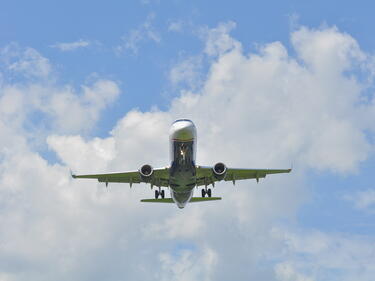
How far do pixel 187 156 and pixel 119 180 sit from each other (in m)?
10.8

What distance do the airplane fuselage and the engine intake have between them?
161cm

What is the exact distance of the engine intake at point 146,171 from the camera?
50.2 meters

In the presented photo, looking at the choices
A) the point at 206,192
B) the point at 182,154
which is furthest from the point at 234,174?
the point at 182,154

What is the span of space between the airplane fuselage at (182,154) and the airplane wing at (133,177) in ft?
4.50

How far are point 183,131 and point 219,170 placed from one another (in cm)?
590

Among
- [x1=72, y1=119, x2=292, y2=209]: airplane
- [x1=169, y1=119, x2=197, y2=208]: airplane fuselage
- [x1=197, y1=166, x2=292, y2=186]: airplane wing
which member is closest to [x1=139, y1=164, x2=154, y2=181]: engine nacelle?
[x1=72, y1=119, x2=292, y2=209]: airplane

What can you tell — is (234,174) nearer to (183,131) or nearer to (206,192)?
(206,192)

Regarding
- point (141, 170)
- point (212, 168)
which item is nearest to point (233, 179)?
point (212, 168)

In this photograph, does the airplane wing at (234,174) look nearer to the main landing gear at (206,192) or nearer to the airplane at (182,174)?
the airplane at (182,174)

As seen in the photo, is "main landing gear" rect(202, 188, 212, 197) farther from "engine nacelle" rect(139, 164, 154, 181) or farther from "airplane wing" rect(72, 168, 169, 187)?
"engine nacelle" rect(139, 164, 154, 181)

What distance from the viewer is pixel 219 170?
50.8m

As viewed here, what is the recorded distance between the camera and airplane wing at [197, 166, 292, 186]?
5282 centimetres

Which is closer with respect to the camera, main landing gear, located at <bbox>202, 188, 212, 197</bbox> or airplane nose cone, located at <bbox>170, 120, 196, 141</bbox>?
airplane nose cone, located at <bbox>170, 120, 196, 141</bbox>

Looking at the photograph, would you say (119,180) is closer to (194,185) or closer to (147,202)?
(147,202)
